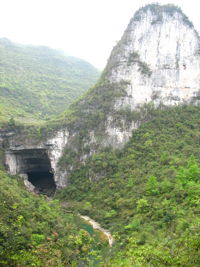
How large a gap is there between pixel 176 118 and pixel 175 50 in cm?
1337

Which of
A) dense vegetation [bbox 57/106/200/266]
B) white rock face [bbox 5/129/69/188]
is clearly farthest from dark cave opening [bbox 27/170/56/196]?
dense vegetation [bbox 57/106/200/266]

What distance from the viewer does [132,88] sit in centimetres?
4194

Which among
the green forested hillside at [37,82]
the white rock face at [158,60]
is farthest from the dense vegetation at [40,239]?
the white rock face at [158,60]

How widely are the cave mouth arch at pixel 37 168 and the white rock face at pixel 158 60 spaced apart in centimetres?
1360

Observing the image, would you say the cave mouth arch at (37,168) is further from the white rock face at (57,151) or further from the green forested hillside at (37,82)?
the green forested hillside at (37,82)

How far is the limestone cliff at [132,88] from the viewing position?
37.8 m

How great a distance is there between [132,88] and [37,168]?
63.6 ft

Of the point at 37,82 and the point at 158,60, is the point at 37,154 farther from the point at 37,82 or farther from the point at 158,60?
the point at 37,82

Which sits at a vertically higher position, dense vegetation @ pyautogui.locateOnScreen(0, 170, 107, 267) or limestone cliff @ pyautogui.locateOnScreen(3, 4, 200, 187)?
limestone cliff @ pyautogui.locateOnScreen(3, 4, 200, 187)

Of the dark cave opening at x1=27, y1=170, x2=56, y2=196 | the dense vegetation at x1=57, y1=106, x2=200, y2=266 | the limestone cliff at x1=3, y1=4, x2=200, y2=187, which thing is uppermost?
the limestone cliff at x1=3, y1=4, x2=200, y2=187

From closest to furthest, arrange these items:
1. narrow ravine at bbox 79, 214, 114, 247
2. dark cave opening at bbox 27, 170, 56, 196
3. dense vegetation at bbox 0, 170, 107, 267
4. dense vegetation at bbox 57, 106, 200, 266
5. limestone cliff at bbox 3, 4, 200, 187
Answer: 1. dense vegetation at bbox 0, 170, 107, 267
2. dense vegetation at bbox 57, 106, 200, 266
3. narrow ravine at bbox 79, 214, 114, 247
4. limestone cliff at bbox 3, 4, 200, 187
5. dark cave opening at bbox 27, 170, 56, 196

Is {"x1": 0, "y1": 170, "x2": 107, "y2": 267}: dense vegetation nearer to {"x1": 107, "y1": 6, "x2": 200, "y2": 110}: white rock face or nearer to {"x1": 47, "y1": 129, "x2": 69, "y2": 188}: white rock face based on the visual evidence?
{"x1": 47, "y1": 129, "x2": 69, "y2": 188}: white rock face

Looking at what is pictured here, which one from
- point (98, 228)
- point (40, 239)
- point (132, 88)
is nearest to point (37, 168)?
point (98, 228)

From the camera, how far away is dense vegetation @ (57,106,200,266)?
19703 mm
